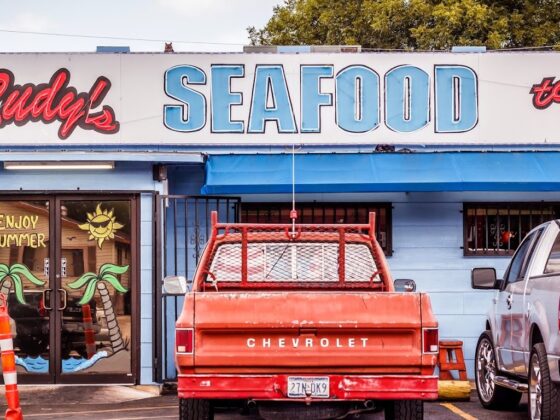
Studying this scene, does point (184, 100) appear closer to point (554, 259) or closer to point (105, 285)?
point (105, 285)

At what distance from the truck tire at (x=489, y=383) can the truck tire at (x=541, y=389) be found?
5.66 feet

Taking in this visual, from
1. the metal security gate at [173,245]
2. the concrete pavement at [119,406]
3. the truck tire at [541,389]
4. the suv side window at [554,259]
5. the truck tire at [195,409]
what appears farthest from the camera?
the metal security gate at [173,245]

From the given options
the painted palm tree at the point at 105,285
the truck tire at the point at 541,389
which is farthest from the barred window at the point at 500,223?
the truck tire at the point at 541,389

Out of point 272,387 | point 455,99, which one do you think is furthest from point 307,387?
point 455,99

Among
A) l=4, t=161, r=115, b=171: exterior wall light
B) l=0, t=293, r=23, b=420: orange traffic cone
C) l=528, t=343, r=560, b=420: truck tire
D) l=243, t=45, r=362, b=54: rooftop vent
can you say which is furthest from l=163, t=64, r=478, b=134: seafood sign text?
l=528, t=343, r=560, b=420: truck tire

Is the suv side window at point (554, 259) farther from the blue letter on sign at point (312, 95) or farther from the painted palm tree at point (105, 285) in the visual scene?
the painted palm tree at point (105, 285)

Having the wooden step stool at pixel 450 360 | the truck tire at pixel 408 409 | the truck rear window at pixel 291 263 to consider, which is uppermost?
the truck rear window at pixel 291 263

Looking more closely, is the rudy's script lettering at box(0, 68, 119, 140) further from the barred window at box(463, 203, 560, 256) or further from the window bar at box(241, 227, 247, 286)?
the window bar at box(241, 227, 247, 286)

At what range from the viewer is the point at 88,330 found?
566 inches

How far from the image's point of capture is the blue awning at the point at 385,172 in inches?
558

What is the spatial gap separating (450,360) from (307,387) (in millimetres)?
6242

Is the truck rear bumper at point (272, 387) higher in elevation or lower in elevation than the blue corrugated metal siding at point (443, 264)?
lower

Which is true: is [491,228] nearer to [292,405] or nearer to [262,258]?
[262,258]

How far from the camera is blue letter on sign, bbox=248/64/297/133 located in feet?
49.5
